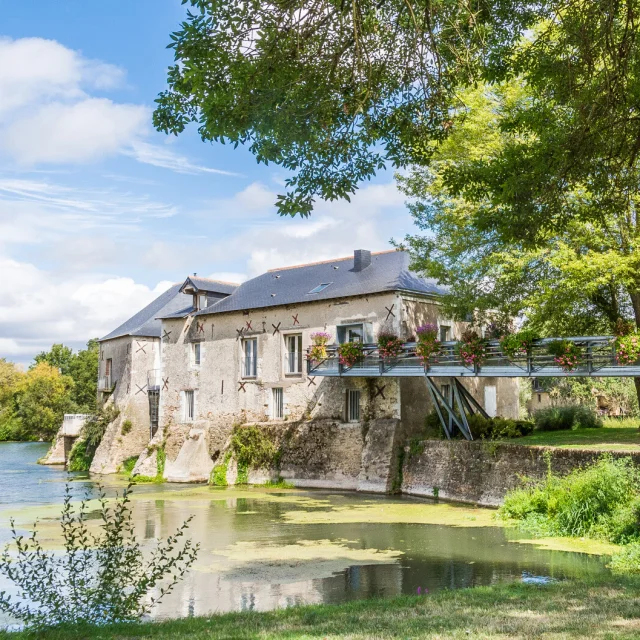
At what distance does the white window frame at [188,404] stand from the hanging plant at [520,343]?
48.3 feet

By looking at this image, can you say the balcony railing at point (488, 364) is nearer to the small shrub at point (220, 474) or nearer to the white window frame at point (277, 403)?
the white window frame at point (277, 403)

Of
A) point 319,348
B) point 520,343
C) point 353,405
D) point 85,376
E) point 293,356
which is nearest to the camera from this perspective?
point 520,343

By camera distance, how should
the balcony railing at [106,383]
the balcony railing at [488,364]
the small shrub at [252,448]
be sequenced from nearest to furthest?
the balcony railing at [488,364]
the small shrub at [252,448]
the balcony railing at [106,383]

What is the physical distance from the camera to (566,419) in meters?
23.8

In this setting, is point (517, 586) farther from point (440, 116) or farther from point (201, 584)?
point (440, 116)

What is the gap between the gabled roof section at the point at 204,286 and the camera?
29.2 m

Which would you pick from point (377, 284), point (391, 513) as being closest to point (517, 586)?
point (391, 513)

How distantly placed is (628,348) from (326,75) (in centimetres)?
1089

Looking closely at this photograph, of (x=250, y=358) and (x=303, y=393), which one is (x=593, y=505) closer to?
(x=303, y=393)

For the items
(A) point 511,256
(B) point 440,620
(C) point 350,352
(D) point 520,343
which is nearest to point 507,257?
(A) point 511,256

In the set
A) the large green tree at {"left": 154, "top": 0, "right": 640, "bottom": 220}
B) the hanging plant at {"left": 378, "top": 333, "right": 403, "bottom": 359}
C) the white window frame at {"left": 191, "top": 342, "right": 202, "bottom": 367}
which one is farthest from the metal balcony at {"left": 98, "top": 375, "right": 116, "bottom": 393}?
the large green tree at {"left": 154, "top": 0, "right": 640, "bottom": 220}

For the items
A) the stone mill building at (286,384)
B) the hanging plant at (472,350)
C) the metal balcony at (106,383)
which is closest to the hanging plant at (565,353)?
the hanging plant at (472,350)

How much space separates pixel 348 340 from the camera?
2380 centimetres

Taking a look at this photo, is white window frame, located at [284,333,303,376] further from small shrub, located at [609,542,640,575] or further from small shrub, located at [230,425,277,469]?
small shrub, located at [609,542,640,575]
